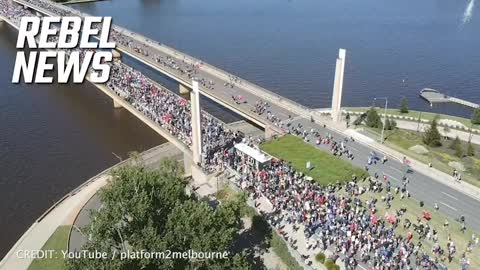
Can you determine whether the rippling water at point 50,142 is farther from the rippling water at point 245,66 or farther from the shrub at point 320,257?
the shrub at point 320,257

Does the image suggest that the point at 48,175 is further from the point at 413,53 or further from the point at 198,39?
the point at 413,53

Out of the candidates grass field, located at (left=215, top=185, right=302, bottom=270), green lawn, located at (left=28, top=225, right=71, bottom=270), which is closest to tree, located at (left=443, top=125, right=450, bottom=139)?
grass field, located at (left=215, top=185, right=302, bottom=270)

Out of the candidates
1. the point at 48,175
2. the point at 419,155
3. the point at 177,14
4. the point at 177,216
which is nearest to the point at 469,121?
the point at 419,155

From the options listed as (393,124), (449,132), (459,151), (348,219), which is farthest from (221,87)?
(348,219)

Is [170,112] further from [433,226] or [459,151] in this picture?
[459,151]

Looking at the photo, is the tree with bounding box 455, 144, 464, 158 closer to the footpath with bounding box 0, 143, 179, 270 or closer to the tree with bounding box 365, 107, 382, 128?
the tree with bounding box 365, 107, 382, 128

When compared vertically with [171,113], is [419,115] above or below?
below
